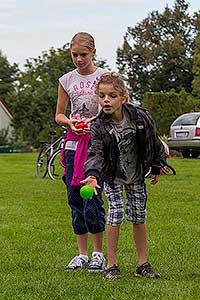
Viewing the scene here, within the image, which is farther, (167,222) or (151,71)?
(151,71)

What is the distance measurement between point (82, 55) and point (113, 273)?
1687 mm

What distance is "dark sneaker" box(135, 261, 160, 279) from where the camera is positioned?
5.63 metres

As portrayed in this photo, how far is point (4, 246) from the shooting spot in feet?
23.9

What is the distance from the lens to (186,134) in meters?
24.3

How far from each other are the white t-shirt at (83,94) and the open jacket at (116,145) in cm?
45

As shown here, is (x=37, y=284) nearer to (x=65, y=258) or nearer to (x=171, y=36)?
(x=65, y=258)

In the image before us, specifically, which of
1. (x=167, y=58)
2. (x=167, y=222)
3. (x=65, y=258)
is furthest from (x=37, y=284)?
(x=167, y=58)

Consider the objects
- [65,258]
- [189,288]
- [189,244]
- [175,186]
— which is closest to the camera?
[189,288]

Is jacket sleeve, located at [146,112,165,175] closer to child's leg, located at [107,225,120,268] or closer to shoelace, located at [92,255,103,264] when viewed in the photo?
child's leg, located at [107,225,120,268]

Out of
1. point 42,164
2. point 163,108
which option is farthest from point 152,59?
point 42,164

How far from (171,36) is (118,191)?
201 ft

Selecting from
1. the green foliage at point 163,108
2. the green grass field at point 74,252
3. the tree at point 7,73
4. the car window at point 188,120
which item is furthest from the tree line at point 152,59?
the green grass field at point 74,252

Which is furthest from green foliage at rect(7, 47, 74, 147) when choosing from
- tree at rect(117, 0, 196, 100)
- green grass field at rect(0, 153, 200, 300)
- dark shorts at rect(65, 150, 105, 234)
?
dark shorts at rect(65, 150, 105, 234)

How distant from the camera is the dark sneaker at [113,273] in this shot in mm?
5588
